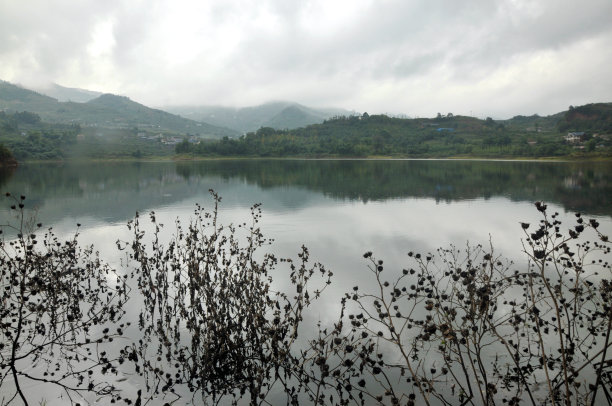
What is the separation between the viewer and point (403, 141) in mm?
149625

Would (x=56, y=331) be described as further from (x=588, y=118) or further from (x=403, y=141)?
(x=588, y=118)

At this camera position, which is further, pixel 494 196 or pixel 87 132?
pixel 87 132

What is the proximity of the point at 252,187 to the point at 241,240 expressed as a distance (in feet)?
78.2

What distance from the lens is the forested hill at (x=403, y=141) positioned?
381 ft

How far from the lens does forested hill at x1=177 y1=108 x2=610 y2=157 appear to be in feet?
381

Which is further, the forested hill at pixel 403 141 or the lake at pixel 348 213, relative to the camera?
the forested hill at pixel 403 141

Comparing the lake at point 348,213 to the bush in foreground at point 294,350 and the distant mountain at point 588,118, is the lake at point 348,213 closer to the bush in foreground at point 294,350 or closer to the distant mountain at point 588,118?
the bush in foreground at point 294,350

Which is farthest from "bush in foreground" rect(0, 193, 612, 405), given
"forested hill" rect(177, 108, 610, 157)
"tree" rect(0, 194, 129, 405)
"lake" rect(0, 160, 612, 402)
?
"forested hill" rect(177, 108, 610, 157)

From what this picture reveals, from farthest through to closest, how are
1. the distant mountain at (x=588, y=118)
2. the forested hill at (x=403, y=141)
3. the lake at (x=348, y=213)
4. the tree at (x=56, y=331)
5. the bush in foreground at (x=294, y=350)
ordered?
the distant mountain at (x=588, y=118) < the forested hill at (x=403, y=141) < the lake at (x=348, y=213) < the tree at (x=56, y=331) < the bush in foreground at (x=294, y=350)

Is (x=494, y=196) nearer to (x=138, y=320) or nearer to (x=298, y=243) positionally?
(x=298, y=243)

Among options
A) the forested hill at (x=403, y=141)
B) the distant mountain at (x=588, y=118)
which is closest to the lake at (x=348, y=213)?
the forested hill at (x=403, y=141)

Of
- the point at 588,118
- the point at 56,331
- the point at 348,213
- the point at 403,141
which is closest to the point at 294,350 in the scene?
the point at 56,331

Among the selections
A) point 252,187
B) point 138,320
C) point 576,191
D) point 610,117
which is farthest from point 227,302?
point 610,117

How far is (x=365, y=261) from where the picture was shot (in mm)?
13750
